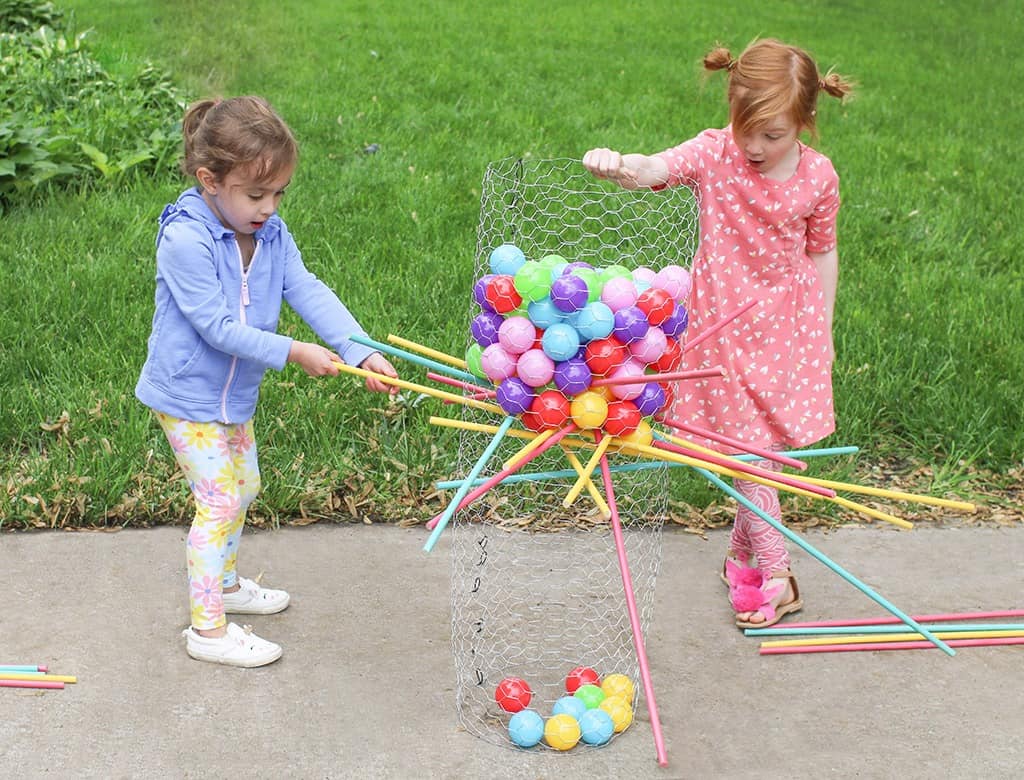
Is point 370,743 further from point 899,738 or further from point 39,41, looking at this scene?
point 39,41

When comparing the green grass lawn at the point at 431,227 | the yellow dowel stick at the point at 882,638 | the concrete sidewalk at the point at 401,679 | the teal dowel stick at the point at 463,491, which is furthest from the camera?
the green grass lawn at the point at 431,227

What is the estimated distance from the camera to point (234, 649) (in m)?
2.93

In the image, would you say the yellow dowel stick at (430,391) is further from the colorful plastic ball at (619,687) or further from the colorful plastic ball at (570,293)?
the colorful plastic ball at (619,687)

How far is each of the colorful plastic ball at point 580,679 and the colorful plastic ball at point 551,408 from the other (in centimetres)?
72

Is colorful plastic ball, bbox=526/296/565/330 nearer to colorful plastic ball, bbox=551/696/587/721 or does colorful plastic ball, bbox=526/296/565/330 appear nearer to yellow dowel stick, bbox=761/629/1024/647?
colorful plastic ball, bbox=551/696/587/721

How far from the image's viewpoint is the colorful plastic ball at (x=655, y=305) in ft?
8.00

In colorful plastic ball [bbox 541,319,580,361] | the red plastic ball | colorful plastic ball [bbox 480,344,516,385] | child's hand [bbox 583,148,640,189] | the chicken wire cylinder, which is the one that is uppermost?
child's hand [bbox 583,148,640,189]

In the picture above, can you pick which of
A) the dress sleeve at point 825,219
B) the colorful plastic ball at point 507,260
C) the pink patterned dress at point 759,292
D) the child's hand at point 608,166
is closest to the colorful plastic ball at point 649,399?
the colorful plastic ball at point 507,260

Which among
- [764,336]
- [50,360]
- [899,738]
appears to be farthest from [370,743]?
[50,360]

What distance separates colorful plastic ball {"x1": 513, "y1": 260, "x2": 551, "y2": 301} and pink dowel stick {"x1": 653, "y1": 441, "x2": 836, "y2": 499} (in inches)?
15.7

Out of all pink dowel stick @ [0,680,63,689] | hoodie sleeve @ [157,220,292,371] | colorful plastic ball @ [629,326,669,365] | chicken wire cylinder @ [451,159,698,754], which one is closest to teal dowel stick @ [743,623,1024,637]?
chicken wire cylinder @ [451,159,698,754]

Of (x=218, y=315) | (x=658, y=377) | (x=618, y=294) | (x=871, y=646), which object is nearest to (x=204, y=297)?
(x=218, y=315)

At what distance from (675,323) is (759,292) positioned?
0.64 meters

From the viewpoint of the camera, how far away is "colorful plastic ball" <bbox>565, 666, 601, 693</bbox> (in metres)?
2.86
